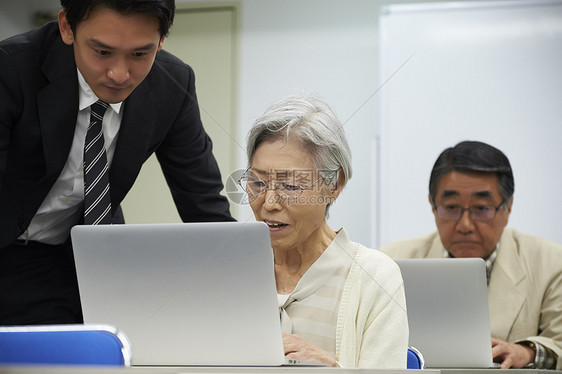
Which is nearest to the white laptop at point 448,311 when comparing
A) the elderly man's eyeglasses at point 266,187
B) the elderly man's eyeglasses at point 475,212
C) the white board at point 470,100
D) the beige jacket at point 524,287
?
the elderly man's eyeglasses at point 266,187

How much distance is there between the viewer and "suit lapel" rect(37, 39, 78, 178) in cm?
138

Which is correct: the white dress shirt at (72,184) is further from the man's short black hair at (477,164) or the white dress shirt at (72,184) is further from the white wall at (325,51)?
the white wall at (325,51)

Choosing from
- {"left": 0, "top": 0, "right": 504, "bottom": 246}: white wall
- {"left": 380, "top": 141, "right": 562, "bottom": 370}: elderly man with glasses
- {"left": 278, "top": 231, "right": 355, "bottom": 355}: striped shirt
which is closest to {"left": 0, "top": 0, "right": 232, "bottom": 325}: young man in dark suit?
{"left": 278, "top": 231, "right": 355, "bottom": 355}: striped shirt

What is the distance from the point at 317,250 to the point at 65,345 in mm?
642

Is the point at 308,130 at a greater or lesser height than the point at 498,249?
greater

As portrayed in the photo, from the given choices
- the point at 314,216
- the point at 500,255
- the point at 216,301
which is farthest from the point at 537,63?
the point at 216,301

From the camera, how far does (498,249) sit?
2.03 m

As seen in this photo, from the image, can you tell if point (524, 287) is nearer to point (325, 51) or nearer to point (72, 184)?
point (72, 184)

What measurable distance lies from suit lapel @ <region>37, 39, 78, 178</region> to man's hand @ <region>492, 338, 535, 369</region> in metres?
1.16

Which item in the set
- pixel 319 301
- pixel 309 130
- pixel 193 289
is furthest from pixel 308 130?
pixel 193 289

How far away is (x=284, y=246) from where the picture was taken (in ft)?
Answer: 4.49

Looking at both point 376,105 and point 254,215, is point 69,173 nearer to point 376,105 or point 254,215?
point 254,215

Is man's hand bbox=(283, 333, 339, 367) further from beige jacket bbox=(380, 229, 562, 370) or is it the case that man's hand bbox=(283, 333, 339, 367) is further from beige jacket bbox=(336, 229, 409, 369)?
beige jacket bbox=(380, 229, 562, 370)

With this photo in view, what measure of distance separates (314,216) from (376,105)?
1640 millimetres
